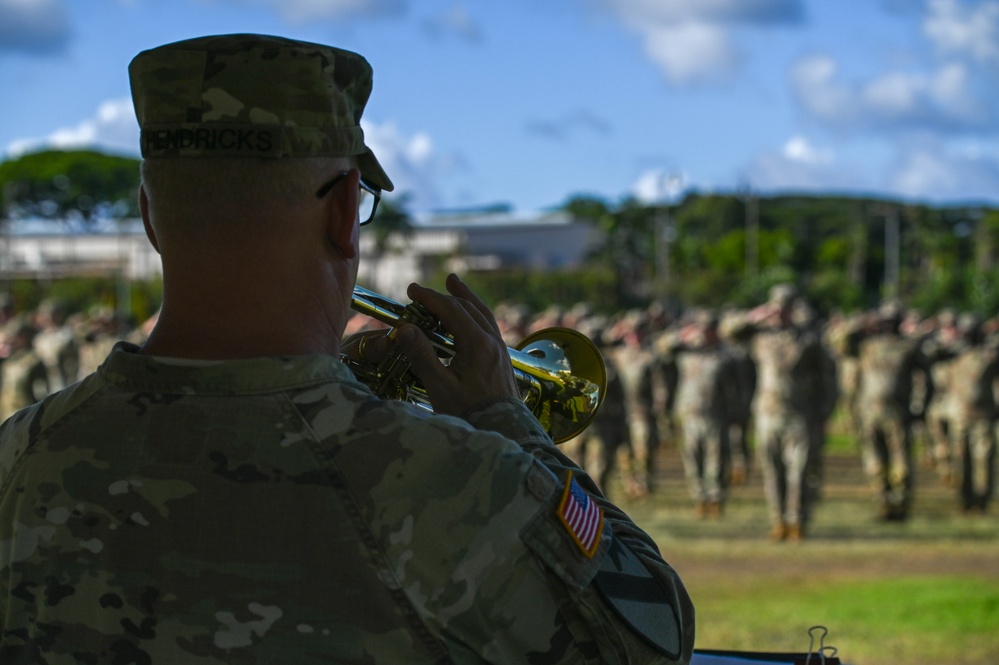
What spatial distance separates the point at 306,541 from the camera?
1576 mm

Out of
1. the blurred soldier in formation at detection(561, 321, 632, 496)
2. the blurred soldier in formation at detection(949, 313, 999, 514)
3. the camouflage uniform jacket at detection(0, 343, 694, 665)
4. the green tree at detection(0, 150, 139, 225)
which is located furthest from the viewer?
the green tree at detection(0, 150, 139, 225)

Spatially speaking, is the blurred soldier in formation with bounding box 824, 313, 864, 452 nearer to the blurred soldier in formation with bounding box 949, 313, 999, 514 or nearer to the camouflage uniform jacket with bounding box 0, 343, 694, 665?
the blurred soldier in formation with bounding box 949, 313, 999, 514

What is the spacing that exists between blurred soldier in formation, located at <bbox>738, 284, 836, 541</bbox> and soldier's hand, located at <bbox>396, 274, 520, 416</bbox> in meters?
11.0

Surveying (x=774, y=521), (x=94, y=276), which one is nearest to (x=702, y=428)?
(x=774, y=521)

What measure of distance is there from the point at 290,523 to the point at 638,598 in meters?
0.43

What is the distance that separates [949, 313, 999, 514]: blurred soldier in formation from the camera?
14828mm

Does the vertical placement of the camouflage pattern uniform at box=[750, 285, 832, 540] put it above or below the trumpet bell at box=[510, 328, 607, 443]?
below

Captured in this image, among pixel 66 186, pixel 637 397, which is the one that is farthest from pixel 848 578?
pixel 66 186

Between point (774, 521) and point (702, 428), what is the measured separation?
7.46 feet

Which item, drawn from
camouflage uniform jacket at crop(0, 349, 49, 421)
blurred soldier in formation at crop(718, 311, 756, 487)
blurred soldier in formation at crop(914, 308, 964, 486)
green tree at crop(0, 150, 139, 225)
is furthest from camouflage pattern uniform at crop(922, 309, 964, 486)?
green tree at crop(0, 150, 139, 225)

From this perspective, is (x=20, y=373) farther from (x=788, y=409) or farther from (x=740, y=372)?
(x=788, y=409)

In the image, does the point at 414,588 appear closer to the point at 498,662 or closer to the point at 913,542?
the point at 498,662

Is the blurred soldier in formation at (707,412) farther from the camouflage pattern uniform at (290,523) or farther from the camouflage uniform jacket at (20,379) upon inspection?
the camouflage pattern uniform at (290,523)

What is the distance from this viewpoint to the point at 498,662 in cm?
158
